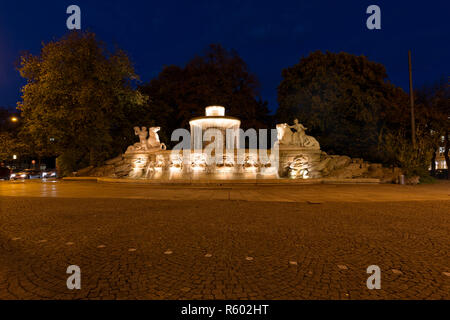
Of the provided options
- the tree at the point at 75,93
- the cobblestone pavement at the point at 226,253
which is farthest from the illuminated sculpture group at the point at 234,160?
the cobblestone pavement at the point at 226,253

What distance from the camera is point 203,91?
27.8 meters

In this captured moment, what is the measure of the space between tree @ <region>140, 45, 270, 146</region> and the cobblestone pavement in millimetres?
22208

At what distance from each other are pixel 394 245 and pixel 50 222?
6.68 m

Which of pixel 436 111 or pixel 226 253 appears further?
pixel 436 111

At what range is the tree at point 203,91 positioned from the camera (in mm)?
28219

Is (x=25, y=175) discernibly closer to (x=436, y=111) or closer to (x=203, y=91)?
(x=203, y=91)

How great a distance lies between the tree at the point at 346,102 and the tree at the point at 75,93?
1542 cm

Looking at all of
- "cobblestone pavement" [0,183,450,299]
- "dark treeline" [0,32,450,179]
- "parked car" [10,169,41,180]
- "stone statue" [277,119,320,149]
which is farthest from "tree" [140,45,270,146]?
"cobblestone pavement" [0,183,450,299]

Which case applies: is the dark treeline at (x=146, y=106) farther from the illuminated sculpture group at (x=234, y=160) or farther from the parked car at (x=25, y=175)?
the illuminated sculpture group at (x=234, y=160)

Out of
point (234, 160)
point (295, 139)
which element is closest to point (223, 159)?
point (234, 160)

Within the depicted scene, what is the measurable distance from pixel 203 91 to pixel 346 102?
46.2 feet
